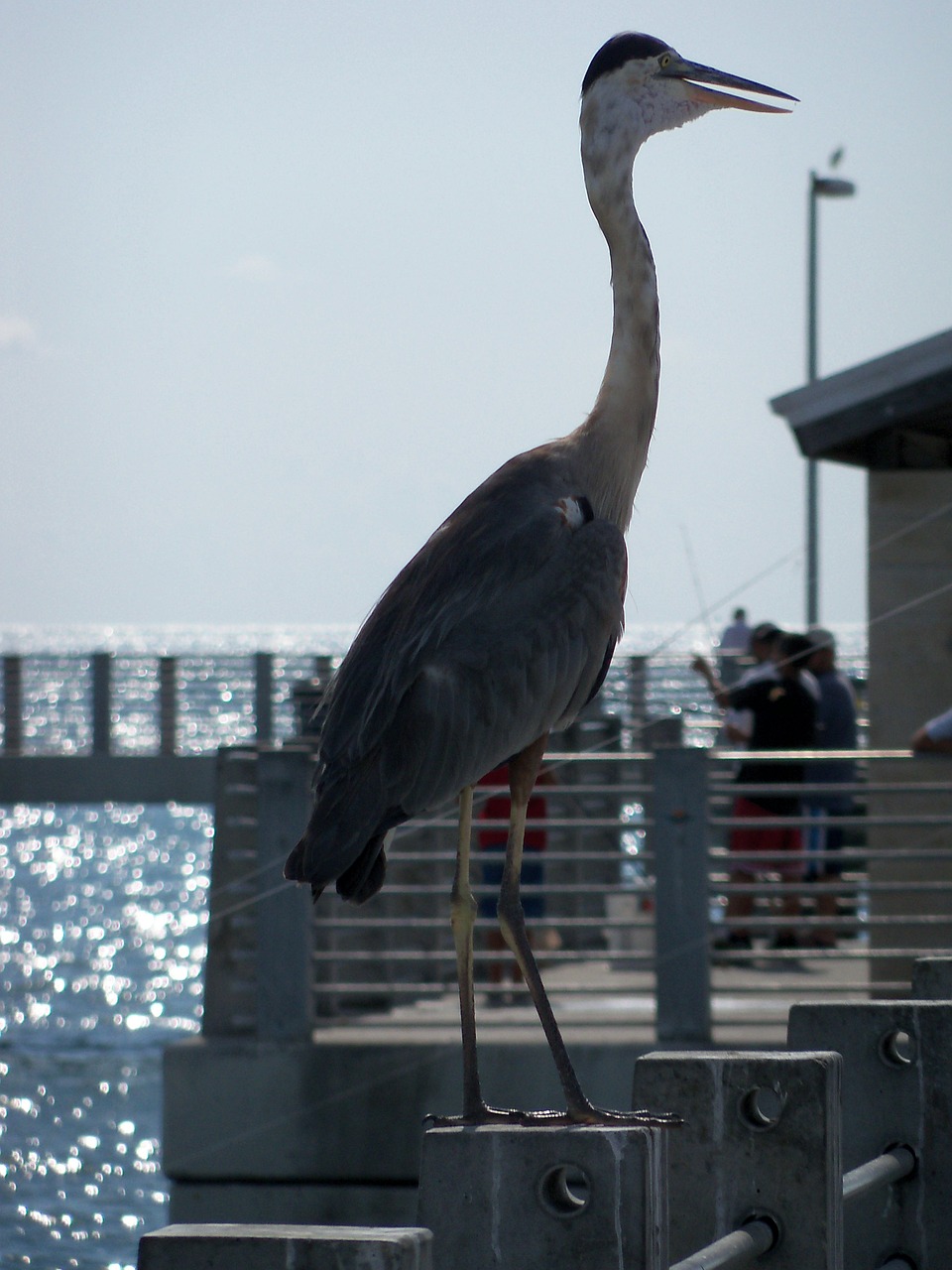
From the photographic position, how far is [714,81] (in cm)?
499

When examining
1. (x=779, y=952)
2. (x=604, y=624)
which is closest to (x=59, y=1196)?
(x=779, y=952)

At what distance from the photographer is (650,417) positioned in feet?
15.6

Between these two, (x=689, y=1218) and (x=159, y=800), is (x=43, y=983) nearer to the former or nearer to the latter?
(x=159, y=800)

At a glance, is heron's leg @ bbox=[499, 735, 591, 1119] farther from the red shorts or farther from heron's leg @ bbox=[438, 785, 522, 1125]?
the red shorts

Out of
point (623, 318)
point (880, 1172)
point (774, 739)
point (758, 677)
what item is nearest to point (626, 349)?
point (623, 318)

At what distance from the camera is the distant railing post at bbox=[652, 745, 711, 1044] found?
8242 millimetres

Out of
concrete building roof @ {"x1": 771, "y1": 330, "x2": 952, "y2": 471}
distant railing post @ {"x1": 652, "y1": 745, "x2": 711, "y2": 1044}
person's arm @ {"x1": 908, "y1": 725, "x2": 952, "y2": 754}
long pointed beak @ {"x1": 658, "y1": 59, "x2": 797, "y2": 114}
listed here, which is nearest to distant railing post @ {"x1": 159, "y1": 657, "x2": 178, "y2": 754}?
concrete building roof @ {"x1": 771, "y1": 330, "x2": 952, "y2": 471}

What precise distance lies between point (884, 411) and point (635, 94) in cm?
497

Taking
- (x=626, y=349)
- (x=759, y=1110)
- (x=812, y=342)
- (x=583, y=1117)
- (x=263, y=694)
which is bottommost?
(x=583, y=1117)

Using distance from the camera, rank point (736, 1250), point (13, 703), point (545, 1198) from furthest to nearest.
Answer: point (13, 703) → point (736, 1250) → point (545, 1198)

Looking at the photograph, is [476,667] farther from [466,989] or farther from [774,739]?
[774,739]

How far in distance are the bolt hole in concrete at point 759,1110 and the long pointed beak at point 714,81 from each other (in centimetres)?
279

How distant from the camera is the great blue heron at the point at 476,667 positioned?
13.6 feet

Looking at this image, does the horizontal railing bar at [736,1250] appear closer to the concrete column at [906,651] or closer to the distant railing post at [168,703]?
the concrete column at [906,651]
